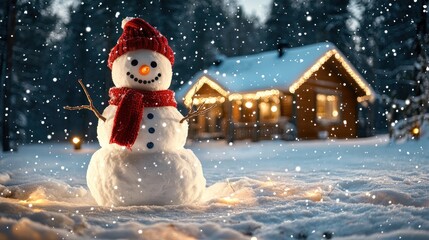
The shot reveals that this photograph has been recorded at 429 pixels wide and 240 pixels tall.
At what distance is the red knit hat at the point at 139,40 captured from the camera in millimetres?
5746

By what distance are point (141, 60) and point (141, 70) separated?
0.44 feet

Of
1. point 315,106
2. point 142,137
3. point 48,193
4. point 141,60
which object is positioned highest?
point 315,106

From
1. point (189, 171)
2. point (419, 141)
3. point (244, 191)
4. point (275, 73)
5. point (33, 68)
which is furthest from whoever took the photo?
point (33, 68)

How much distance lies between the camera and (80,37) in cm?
3272

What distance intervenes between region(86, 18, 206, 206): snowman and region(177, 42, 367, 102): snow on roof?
13.8m

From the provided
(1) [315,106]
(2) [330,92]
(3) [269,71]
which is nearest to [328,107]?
(2) [330,92]

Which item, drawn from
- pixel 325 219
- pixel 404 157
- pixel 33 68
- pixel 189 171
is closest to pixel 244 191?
pixel 189 171

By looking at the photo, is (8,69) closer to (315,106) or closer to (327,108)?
(315,106)

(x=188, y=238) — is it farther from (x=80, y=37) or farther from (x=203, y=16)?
(x=203, y=16)

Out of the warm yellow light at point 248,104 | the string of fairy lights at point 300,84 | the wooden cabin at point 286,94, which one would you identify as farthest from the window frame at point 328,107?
the warm yellow light at point 248,104

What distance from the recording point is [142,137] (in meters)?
5.43

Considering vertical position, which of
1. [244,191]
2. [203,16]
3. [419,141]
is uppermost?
[203,16]

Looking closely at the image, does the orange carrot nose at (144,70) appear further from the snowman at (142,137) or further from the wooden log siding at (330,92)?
the wooden log siding at (330,92)

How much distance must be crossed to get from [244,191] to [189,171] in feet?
3.80
